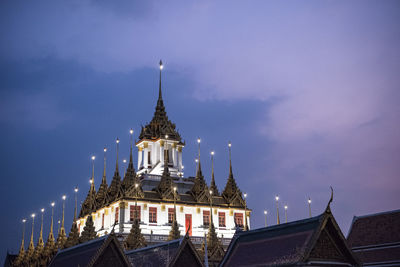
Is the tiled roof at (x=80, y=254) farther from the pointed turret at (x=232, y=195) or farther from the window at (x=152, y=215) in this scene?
the pointed turret at (x=232, y=195)

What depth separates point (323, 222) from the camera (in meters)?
21.8

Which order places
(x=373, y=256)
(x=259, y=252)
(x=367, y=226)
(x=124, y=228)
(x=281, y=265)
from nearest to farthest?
(x=281, y=265)
(x=259, y=252)
(x=373, y=256)
(x=367, y=226)
(x=124, y=228)

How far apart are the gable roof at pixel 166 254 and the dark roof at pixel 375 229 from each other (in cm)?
1012

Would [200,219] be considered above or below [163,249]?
above

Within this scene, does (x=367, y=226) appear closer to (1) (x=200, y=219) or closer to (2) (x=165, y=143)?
(1) (x=200, y=219)

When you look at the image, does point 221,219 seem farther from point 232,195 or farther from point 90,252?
point 90,252

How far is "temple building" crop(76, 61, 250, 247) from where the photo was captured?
216 ft

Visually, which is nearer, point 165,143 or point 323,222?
point 323,222

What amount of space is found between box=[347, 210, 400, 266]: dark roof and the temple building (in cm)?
3143

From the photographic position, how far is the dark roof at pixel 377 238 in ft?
93.3

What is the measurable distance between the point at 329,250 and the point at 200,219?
4860 centimetres

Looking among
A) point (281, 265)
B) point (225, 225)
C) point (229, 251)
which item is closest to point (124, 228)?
point (225, 225)

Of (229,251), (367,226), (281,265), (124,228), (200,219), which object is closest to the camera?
(281,265)

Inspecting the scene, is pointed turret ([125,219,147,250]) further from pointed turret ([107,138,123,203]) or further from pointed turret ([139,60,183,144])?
pointed turret ([139,60,183,144])
